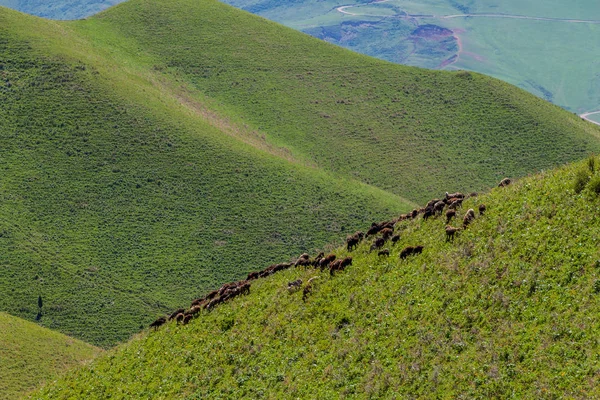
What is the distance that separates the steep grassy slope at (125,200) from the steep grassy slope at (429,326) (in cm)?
3480

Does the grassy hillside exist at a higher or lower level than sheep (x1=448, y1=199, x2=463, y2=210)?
lower

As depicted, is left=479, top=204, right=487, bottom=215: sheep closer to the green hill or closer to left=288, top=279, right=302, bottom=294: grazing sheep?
left=288, top=279, right=302, bottom=294: grazing sheep

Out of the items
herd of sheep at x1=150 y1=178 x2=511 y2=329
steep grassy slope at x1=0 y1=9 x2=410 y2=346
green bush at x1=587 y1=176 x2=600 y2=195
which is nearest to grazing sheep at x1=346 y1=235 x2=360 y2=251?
herd of sheep at x1=150 y1=178 x2=511 y2=329

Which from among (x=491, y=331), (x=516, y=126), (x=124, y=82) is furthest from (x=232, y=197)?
(x=491, y=331)

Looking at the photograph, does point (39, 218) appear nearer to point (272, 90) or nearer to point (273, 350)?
point (272, 90)

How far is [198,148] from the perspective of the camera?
9250 cm

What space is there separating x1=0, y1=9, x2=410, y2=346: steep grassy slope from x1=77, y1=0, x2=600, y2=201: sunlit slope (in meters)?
9.70

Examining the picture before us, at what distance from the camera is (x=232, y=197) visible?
8600cm

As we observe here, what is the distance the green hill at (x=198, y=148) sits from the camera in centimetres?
7488

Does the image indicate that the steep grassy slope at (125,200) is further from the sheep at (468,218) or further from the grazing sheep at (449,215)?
the sheep at (468,218)

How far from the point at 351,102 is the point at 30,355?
80.0 meters

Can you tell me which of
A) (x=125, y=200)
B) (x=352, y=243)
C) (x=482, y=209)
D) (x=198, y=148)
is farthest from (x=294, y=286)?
(x=198, y=148)

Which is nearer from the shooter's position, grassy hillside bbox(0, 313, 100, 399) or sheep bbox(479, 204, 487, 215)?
sheep bbox(479, 204, 487, 215)

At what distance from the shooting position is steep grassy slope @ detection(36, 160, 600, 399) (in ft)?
68.2
